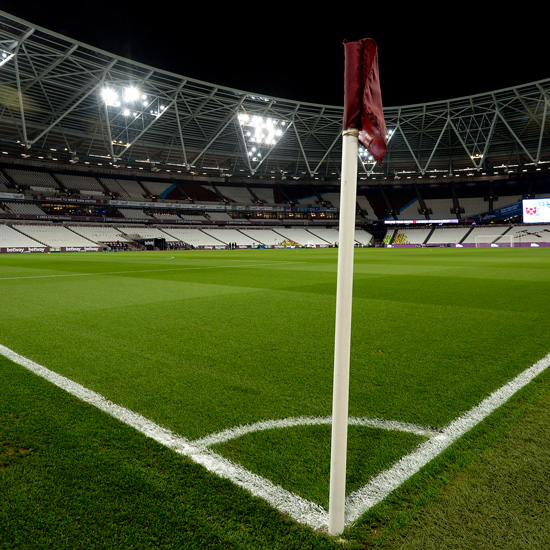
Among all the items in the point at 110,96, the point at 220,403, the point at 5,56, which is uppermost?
the point at 5,56

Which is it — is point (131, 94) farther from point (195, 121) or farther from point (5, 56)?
point (5, 56)

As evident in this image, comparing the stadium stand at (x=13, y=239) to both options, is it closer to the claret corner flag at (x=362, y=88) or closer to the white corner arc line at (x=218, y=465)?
the white corner arc line at (x=218, y=465)

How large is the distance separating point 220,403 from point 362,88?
7.72 feet

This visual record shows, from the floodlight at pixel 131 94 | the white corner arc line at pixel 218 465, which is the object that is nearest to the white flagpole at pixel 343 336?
the white corner arc line at pixel 218 465

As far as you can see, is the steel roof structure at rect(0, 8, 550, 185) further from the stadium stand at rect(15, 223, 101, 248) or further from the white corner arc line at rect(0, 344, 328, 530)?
the white corner arc line at rect(0, 344, 328, 530)

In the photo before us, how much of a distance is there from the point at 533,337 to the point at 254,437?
13.6 feet

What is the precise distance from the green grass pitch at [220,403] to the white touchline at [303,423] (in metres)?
0.06

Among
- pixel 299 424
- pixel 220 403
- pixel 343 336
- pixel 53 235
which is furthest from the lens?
pixel 53 235

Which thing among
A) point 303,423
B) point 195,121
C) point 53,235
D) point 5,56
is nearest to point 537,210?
point 195,121

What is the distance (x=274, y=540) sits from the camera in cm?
155

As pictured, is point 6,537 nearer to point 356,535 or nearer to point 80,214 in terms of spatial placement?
point 356,535

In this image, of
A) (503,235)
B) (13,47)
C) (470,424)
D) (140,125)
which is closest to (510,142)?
(503,235)

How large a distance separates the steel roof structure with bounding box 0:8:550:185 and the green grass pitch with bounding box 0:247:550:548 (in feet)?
126

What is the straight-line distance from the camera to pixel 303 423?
8.52ft
